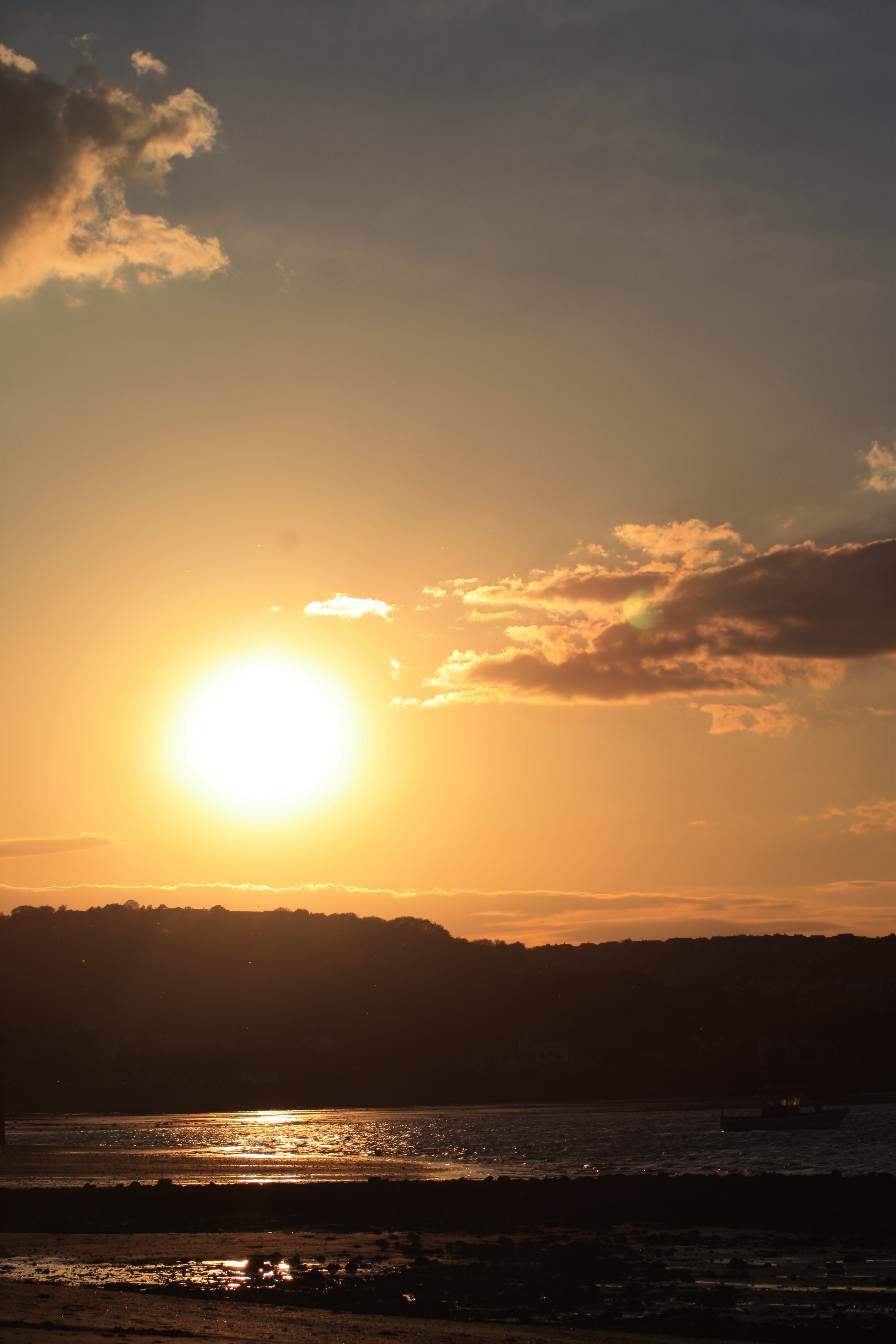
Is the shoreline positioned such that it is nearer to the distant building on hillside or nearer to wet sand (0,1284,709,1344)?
wet sand (0,1284,709,1344)

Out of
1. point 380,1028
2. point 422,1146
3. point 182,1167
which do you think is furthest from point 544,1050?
point 182,1167

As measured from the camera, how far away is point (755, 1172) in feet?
178

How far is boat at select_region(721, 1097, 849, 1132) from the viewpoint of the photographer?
90.9 metres

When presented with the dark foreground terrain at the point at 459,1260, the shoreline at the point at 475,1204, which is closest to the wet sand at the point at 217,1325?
the dark foreground terrain at the point at 459,1260

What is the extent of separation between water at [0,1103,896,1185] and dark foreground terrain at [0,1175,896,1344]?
40.1 ft

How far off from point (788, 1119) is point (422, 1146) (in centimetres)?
3501

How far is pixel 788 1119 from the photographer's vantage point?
94125 mm

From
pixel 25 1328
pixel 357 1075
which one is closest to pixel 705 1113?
pixel 357 1075

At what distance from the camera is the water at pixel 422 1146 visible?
5853 cm

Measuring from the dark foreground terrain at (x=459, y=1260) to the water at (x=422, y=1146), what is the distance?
12208 millimetres

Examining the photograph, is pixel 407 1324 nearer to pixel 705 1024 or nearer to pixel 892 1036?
pixel 705 1024

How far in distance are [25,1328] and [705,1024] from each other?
17238 cm

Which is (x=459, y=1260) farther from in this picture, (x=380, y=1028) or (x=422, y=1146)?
(x=380, y=1028)

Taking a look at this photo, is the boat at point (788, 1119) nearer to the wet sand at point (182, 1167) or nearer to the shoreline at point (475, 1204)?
the wet sand at point (182, 1167)
